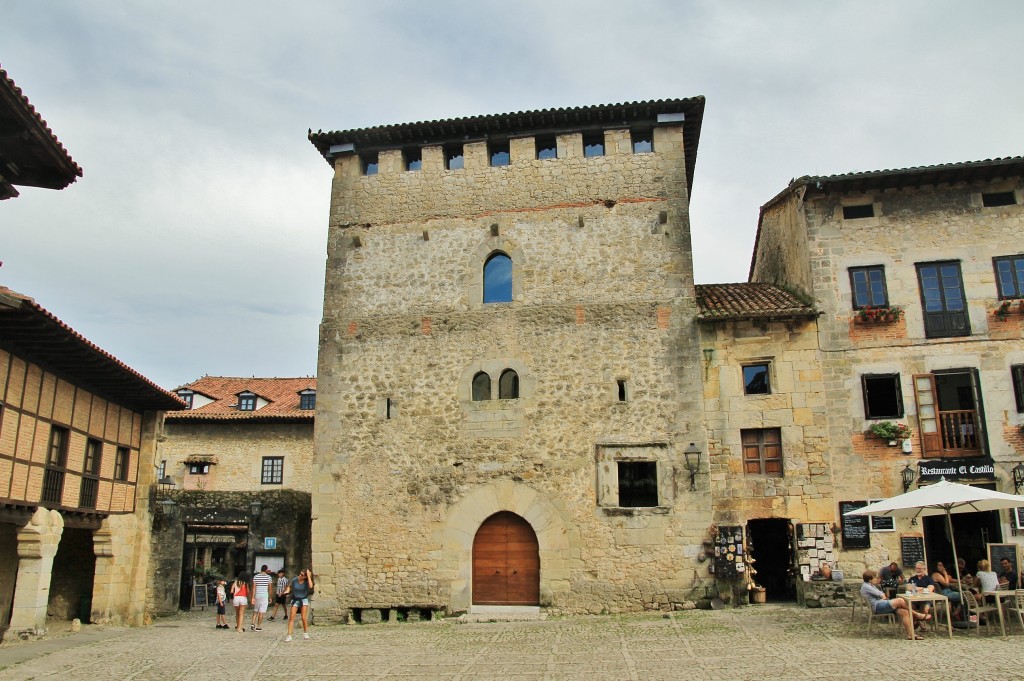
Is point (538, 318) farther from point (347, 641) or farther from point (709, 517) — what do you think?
point (347, 641)

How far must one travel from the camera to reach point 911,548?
15.6m

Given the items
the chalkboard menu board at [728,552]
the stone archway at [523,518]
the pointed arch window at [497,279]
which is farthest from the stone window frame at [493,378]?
the chalkboard menu board at [728,552]

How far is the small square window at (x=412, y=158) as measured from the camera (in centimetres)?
1958

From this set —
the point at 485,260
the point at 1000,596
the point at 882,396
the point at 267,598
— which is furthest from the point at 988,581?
the point at 267,598

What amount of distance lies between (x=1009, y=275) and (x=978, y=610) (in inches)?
338

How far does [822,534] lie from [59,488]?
639 inches

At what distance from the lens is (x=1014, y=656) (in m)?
9.97

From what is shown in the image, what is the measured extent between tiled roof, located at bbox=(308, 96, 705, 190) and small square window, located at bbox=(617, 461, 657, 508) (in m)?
8.42

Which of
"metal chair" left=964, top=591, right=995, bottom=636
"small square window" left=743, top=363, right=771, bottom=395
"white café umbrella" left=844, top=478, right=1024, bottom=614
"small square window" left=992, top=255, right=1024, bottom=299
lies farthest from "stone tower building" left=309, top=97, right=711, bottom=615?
"small square window" left=992, top=255, right=1024, bottom=299

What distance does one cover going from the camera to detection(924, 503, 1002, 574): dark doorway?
52.0ft

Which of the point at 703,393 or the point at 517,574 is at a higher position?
the point at 703,393

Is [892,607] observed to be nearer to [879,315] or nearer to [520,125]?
[879,315]

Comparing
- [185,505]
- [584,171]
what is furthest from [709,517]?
[185,505]

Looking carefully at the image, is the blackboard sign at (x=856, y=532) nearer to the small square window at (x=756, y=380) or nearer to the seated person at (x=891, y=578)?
the seated person at (x=891, y=578)
